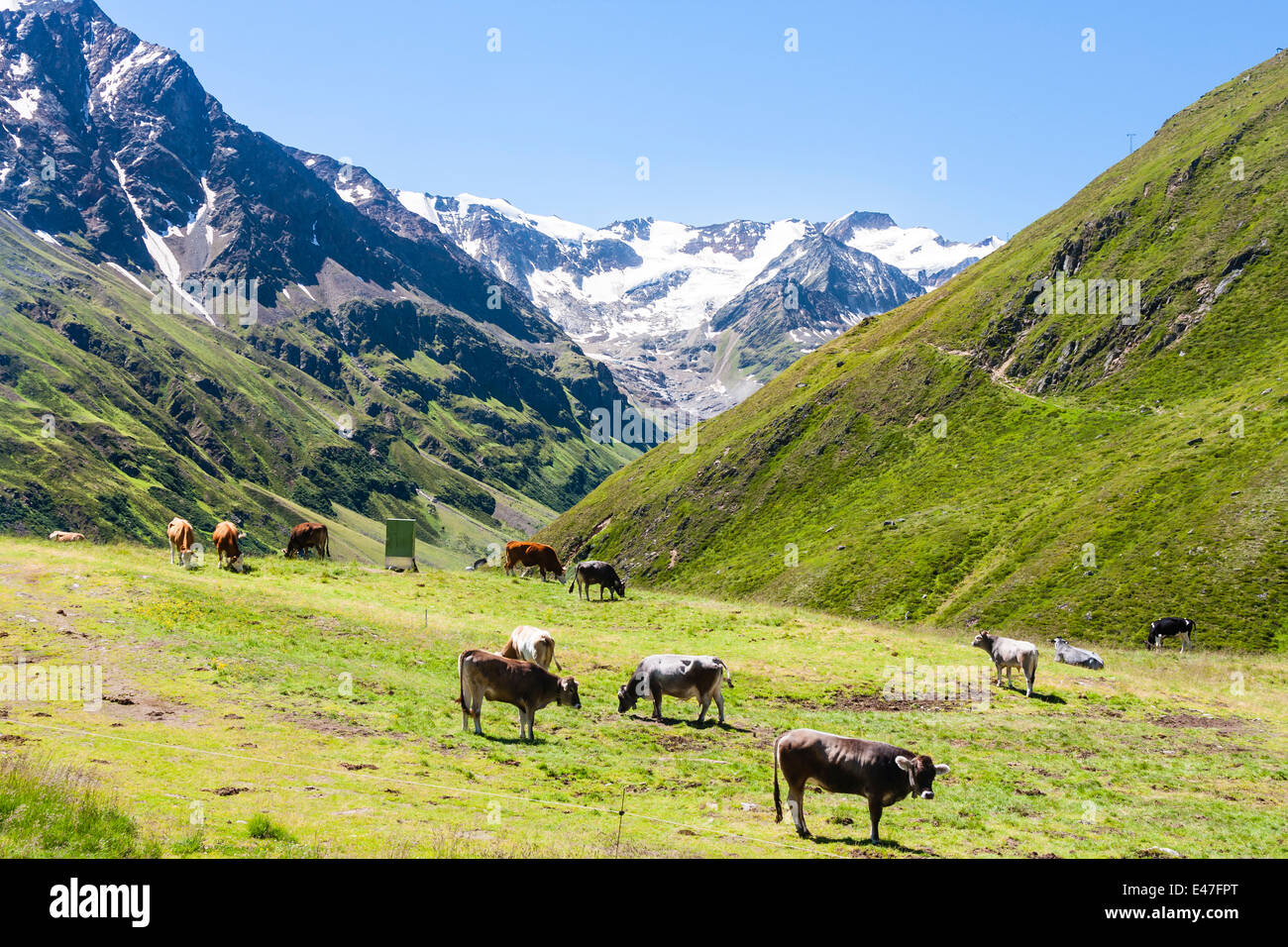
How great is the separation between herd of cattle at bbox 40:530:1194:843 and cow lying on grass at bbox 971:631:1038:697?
5 cm

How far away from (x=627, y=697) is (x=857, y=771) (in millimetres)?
12640

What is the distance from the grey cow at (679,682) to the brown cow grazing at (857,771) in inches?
405

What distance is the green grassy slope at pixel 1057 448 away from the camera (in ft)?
231

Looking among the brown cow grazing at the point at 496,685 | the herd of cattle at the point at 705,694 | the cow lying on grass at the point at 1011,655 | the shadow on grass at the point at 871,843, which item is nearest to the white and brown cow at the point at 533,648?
the herd of cattle at the point at 705,694

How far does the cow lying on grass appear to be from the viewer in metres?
37.6

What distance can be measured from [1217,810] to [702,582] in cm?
10349

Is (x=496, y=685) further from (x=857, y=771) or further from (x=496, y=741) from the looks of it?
(x=857, y=771)

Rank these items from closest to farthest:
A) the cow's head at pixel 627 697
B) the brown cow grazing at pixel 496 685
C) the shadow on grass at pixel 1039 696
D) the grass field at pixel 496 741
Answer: the grass field at pixel 496 741 → the brown cow grazing at pixel 496 685 → the cow's head at pixel 627 697 → the shadow on grass at pixel 1039 696

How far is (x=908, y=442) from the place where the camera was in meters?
126

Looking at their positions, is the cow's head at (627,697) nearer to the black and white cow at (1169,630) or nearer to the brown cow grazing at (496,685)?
the brown cow grazing at (496,685)

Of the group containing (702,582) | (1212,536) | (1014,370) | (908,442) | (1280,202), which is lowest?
(702,582)

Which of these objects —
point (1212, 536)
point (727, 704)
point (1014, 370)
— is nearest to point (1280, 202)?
point (1014, 370)

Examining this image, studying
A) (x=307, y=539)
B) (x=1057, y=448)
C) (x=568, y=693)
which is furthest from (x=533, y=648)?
(x=1057, y=448)
